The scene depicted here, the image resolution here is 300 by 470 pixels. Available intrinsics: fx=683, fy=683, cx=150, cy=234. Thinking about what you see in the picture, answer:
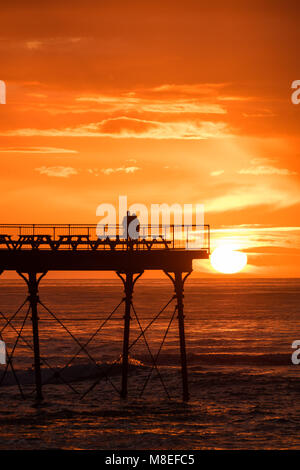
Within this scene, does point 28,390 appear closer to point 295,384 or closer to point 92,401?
point 92,401

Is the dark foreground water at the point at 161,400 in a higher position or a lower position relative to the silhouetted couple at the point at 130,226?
lower

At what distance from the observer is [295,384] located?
41594mm

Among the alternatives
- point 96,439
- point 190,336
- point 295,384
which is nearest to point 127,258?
point 96,439

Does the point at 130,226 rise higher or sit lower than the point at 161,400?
higher

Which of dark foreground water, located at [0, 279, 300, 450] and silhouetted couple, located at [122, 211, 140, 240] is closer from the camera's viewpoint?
dark foreground water, located at [0, 279, 300, 450]

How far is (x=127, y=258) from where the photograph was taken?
3434cm

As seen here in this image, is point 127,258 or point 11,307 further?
point 11,307

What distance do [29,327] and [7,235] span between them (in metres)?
48.3

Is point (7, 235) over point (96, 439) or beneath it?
over

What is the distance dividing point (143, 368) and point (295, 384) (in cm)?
1196

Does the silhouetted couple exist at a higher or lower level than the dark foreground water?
higher

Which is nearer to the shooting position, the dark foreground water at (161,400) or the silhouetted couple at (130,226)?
the dark foreground water at (161,400)
